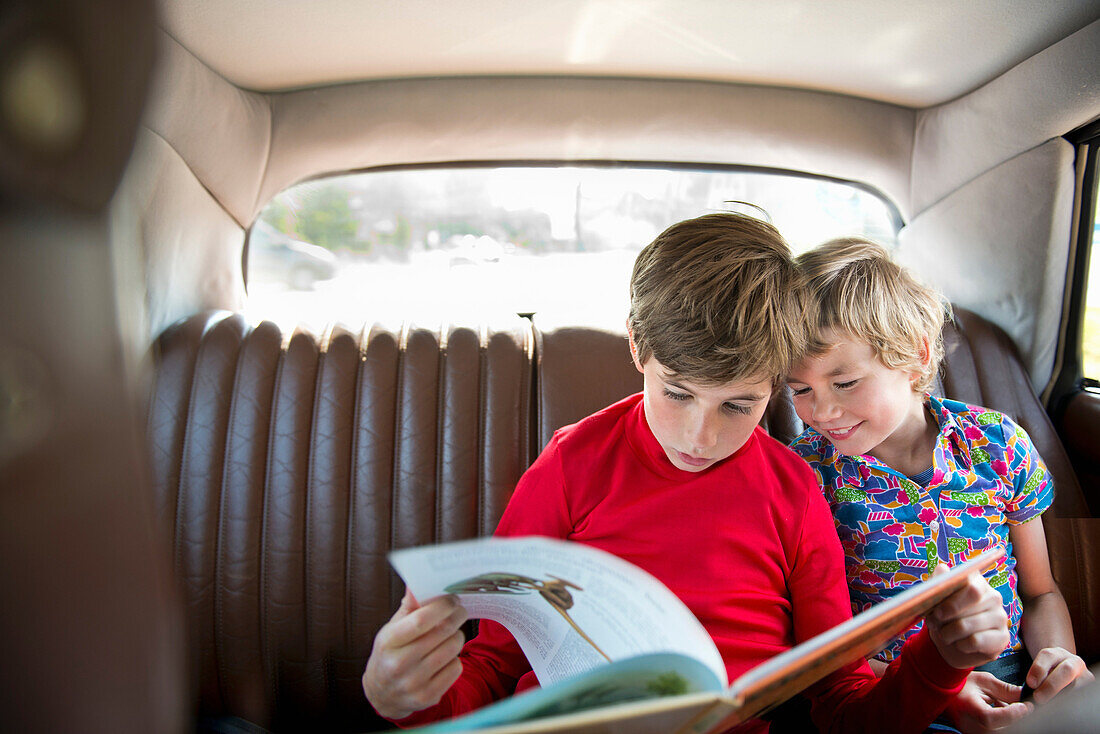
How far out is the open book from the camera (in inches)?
19.2

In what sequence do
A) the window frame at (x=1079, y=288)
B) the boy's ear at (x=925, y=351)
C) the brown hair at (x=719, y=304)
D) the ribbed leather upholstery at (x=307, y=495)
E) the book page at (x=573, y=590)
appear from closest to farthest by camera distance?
the book page at (x=573, y=590)
the brown hair at (x=719, y=304)
the boy's ear at (x=925, y=351)
the ribbed leather upholstery at (x=307, y=495)
the window frame at (x=1079, y=288)

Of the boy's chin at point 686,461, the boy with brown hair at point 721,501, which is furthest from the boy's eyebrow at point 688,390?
the boy's chin at point 686,461

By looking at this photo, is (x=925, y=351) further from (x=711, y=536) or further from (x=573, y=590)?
(x=573, y=590)

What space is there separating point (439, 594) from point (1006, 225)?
1921 mm

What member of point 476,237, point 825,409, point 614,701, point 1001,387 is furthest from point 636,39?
point 614,701

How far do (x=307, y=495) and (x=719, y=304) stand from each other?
3.17 feet

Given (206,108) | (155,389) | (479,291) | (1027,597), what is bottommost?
(1027,597)

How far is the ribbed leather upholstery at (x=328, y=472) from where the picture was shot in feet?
4.85

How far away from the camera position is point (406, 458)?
1.53m

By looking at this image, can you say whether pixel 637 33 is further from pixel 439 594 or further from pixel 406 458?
pixel 439 594

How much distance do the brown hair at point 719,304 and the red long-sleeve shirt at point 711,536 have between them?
0.68ft

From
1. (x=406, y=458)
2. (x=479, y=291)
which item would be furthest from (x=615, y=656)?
(x=479, y=291)

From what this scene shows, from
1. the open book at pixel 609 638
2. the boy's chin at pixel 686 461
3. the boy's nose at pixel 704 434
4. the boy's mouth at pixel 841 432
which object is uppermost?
the boy's nose at pixel 704 434

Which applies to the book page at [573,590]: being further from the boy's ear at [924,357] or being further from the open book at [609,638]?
the boy's ear at [924,357]
